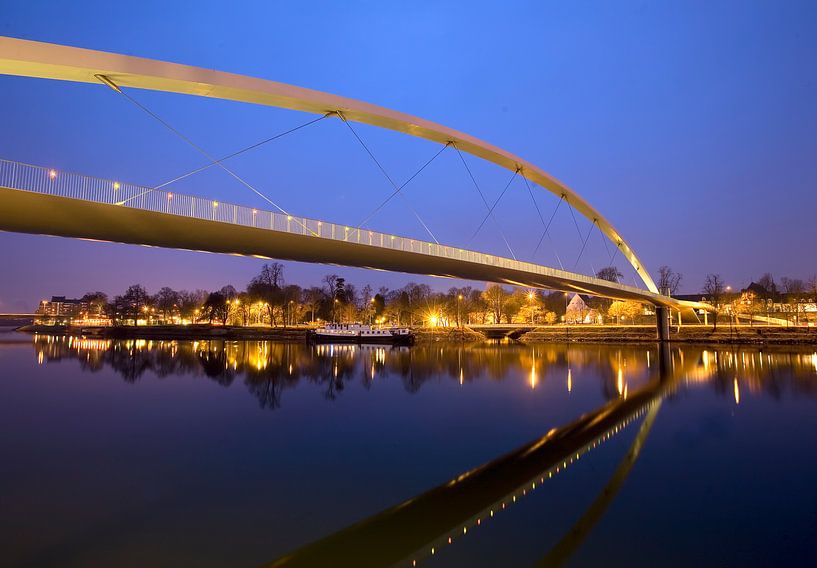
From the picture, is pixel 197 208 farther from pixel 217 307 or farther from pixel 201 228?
pixel 217 307

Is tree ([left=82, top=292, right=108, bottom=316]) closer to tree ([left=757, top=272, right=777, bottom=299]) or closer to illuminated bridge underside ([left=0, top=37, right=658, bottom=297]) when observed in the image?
illuminated bridge underside ([left=0, top=37, right=658, bottom=297])

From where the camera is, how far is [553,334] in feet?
167

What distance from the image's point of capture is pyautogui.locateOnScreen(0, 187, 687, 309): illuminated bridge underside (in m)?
11.0

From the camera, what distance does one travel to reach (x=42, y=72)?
913 cm

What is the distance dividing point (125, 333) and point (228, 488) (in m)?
69.5

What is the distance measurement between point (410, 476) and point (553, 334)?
4643 centimetres

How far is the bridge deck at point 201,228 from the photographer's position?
10.8 meters

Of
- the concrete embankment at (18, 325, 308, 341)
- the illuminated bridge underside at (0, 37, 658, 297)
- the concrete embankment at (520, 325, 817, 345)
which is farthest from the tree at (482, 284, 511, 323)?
the illuminated bridge underside at (0, 37, 658, 297)

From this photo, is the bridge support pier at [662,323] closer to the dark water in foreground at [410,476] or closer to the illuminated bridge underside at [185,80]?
the dark water in foreground at [410,476]

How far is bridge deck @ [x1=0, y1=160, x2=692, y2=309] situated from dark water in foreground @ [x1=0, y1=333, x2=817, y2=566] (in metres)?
5.41

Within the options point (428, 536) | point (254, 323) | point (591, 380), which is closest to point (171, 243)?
point (428, 536)

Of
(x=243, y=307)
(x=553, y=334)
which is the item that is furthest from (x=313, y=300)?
(x=553, y=334)

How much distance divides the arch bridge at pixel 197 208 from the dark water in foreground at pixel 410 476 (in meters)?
5.43

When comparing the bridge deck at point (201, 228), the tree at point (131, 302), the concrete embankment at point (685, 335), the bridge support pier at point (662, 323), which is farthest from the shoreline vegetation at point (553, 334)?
the bridge deck at point (201, 228)
